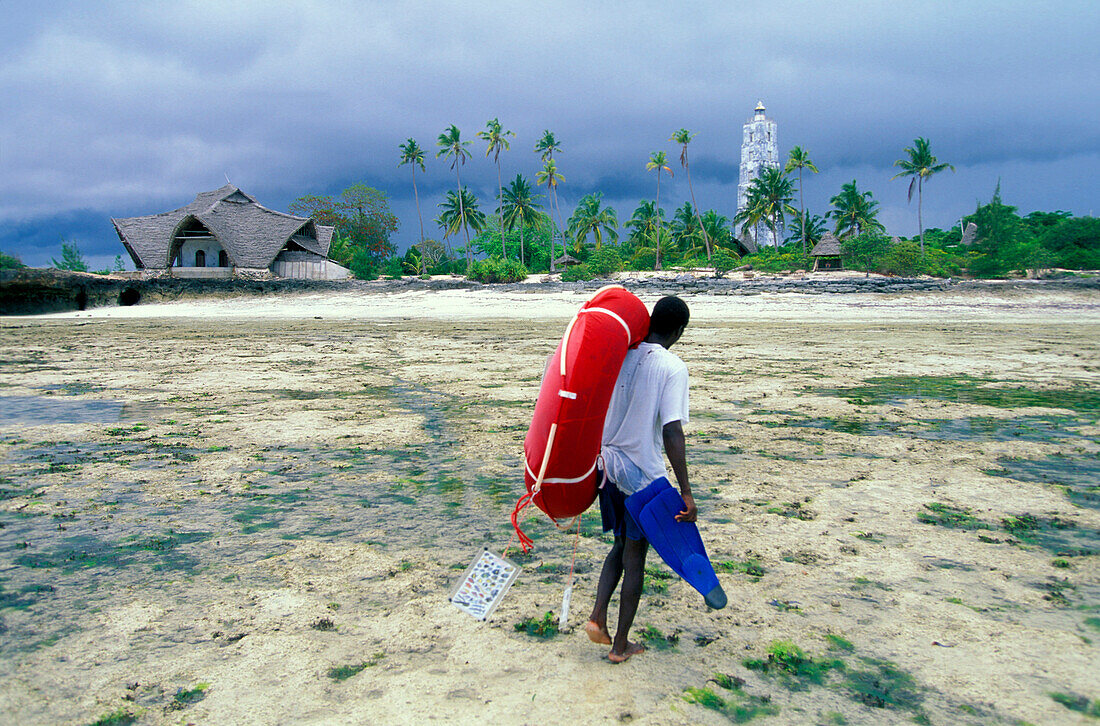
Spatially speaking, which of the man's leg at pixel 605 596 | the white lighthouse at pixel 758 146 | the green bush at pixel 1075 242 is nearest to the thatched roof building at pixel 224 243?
the man's leg at pixel 605 596

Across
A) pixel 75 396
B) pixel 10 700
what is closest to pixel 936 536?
pixel 10 700

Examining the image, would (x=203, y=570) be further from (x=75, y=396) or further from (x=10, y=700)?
(x=75, y=396)

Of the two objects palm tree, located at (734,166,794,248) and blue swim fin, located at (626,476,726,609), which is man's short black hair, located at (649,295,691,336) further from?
palm tree, located at (734,166,794,248)

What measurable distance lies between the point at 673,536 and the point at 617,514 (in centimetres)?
27

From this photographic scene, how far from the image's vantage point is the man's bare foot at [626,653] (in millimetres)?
2672

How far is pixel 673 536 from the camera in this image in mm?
2490

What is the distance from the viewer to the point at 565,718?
7.64 feet

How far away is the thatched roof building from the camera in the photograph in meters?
38.2

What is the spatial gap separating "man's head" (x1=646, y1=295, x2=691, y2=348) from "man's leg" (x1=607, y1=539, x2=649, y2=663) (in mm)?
846

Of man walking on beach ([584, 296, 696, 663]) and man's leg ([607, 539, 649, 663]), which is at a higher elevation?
man walking on beach ([584, 296, 696, 663])

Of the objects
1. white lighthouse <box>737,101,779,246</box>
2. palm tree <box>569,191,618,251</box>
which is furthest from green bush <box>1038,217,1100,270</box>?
white lighthouse <box>737,101,779,246</box>

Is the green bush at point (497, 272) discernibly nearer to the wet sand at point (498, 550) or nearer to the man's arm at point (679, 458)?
the wet sand at point (498, 550)

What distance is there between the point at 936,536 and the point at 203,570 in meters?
4.35

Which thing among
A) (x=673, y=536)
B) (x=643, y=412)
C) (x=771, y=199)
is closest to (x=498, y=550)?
(x=673, y=536)
